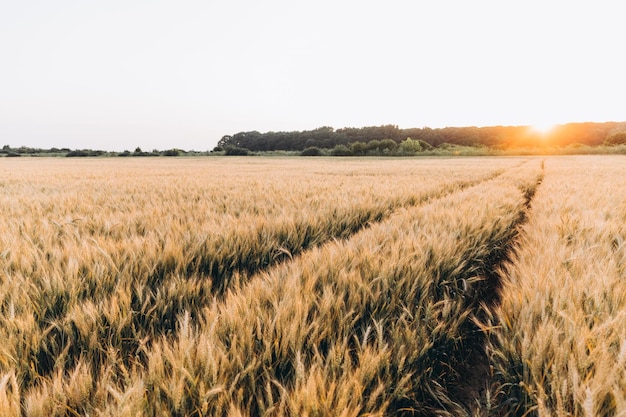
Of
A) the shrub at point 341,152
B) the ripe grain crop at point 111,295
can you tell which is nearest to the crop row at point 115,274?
the ripe grain crop at point 111,295

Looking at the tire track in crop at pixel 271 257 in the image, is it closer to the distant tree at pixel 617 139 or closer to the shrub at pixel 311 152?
the shrub at pixel 311 152

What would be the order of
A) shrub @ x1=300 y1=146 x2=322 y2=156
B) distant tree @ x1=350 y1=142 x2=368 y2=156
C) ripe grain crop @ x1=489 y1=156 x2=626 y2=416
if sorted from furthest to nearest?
shrub @ x1=300 y1=146 x2=322 y2=156
distant tree @ x1=350 y1=142 x2=368 y2=156
ripe grain crop @ x1=489 y1=156 x2=626 y2=416

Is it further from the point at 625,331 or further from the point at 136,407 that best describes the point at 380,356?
the point at 625,331

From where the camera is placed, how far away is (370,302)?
48.8 inches

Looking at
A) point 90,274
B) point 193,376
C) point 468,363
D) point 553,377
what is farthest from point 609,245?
point 90,274

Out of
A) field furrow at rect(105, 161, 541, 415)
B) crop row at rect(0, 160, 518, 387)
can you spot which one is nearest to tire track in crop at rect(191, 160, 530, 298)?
crop row at rect(0, 160, 518, 387)

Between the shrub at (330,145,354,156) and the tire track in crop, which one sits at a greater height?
the shrub at (330,145,354,156)

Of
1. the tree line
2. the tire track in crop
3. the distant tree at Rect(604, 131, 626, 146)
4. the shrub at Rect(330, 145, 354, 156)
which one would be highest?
the tree line

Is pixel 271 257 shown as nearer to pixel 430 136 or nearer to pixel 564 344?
pixel 564 344

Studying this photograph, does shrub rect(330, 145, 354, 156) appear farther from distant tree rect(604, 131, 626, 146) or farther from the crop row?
the crop row

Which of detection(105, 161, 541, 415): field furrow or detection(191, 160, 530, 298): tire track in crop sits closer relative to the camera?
detection(105, 161, 541, 415): field furrow

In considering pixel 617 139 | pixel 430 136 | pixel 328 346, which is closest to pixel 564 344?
pixel 328 346

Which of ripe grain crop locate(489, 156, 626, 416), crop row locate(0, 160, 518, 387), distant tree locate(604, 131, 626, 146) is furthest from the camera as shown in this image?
distant tree locate(604, 131, 626, 146)

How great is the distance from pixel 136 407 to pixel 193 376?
14 cm
